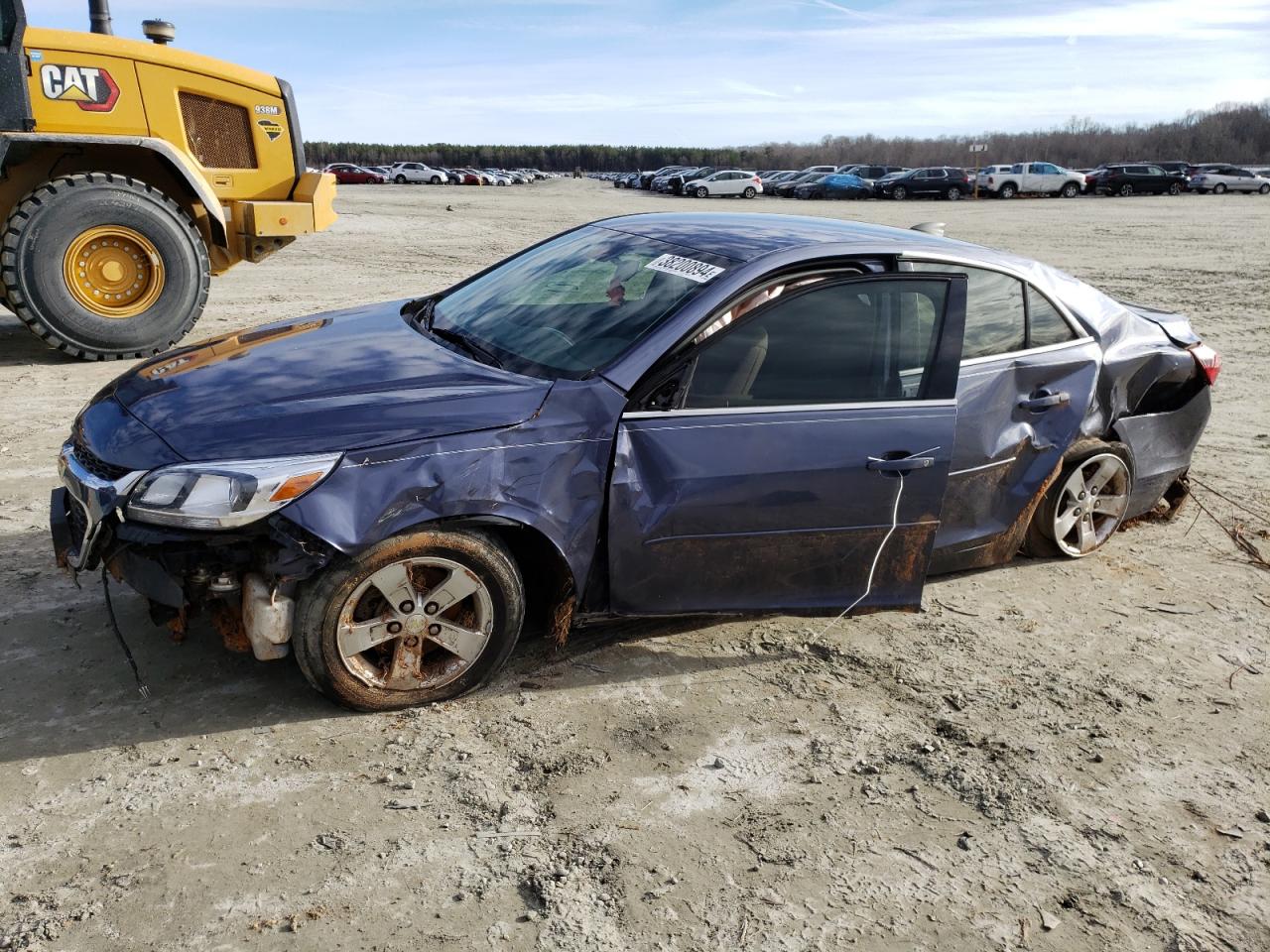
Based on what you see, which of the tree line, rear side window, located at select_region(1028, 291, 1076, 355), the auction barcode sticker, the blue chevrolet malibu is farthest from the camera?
the tree line

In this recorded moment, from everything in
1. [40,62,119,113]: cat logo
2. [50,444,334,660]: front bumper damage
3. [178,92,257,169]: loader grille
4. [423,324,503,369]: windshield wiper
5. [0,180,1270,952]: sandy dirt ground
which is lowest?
[0,180,1270,952]: sandy dirt ground

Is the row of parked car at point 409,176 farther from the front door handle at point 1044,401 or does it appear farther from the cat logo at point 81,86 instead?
the front door handle at point 1044,401

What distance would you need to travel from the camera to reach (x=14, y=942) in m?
2.56

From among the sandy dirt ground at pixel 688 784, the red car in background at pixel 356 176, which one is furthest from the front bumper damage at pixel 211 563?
the red car in background at pixel 356 176

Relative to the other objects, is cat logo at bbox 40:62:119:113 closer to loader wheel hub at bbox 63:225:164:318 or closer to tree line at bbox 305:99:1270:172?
loader wheel hub at bbox 63:225:164:318

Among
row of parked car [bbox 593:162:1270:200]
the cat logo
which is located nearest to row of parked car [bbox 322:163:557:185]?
row of parked car [bbox 593:162:1270:200]

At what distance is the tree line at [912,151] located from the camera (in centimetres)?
9844

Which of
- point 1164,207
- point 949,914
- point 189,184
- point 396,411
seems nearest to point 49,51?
point 189,184

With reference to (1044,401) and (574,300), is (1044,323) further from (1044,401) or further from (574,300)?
(574,300)

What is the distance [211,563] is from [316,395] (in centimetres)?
65

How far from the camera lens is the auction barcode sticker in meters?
4.00

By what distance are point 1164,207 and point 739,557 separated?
1537 inches

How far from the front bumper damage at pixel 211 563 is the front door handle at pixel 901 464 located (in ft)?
6.25

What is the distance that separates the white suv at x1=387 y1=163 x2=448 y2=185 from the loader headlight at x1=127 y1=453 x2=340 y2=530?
201 ft
